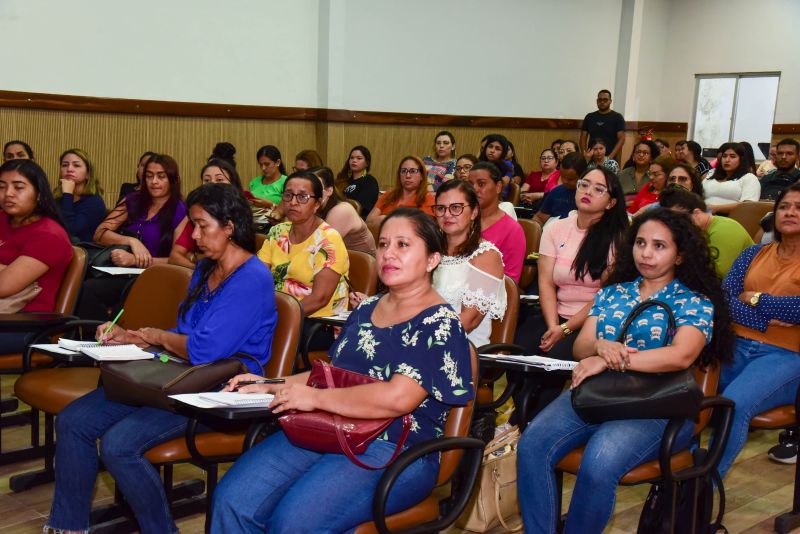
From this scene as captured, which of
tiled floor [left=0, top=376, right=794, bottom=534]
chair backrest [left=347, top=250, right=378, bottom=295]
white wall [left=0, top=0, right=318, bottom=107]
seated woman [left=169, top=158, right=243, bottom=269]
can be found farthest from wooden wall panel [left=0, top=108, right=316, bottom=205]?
chair backrest [left=347, top=250, right=378, bottom=295]

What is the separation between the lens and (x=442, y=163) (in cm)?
822

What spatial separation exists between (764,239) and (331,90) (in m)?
5.42

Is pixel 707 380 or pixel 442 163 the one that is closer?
pixel 707 380

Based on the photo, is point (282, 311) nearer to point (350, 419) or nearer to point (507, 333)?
point (350, 419)

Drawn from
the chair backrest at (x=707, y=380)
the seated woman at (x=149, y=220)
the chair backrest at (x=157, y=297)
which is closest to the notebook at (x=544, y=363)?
the chair backrest at (x=707, y=380)

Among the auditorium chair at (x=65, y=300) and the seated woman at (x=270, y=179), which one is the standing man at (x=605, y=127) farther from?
the auditorium chair at (x=65, y=300)

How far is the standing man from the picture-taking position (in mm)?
11148

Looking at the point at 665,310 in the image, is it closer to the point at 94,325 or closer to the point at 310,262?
the point at 310,262

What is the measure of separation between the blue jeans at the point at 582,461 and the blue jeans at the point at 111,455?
1.07 metres

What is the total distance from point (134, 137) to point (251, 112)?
1215 millimetres

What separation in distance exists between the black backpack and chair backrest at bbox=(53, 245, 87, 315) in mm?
2368

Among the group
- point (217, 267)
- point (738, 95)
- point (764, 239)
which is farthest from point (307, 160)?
point (738, 95)

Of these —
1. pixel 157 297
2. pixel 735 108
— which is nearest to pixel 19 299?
pixel 157 297

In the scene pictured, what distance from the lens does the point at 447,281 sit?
10.8 ft
